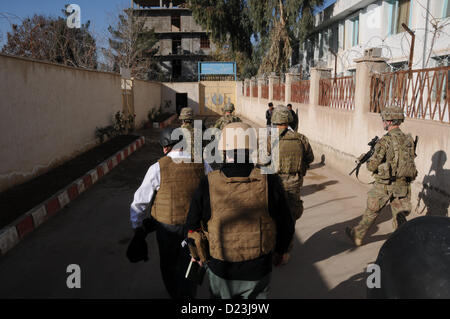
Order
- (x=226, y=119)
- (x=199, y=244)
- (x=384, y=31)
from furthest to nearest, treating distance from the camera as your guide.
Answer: (x=384, y=31) → (x=226, y=119) → (x=199, y=244)

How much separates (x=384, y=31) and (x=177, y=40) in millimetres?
31183

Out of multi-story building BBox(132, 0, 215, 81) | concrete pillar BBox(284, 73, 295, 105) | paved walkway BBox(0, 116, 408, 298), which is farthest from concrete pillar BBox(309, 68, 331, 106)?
multi-story building BBox(132, 0, 215, 81)

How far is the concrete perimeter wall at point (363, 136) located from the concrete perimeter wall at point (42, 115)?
6.33m

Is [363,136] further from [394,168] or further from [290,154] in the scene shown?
[290,154]

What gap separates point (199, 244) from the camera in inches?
84.0

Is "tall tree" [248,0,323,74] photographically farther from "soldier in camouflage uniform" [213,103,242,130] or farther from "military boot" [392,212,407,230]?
"military boot" [392,212,407,230]

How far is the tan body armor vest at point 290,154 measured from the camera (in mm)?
3650

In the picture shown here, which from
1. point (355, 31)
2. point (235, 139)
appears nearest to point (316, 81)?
point (235, 139)

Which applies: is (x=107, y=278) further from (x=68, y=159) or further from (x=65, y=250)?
(x=68, y=159)

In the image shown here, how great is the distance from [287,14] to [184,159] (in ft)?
72.3

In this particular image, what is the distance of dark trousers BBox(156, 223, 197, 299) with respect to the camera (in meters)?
2.77

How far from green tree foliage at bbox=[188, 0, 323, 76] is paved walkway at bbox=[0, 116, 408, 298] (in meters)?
18.5

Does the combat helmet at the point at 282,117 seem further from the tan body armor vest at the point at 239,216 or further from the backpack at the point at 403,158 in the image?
the tan body armor vest at the point at 239,216
